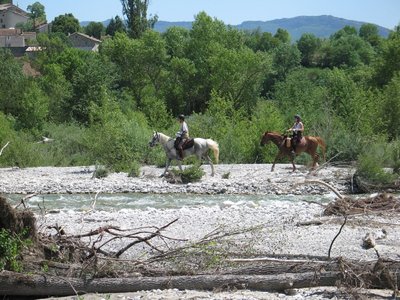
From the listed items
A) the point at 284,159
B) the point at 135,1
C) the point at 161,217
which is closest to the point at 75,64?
the point at 135,1

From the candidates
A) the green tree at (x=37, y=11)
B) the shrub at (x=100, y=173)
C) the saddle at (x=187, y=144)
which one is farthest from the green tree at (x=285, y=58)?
the green tree at (x=37, y=11)

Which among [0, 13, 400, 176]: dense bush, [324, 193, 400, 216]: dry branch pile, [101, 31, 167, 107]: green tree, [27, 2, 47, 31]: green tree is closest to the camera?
[324, 193, 400, 216]: dry branch pile

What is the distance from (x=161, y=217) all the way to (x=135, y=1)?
56.8 metres

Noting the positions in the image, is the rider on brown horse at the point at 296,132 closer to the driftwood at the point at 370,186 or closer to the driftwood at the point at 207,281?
the driftwood at the point at 370,186

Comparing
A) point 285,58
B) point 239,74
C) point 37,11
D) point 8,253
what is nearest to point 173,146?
point 8,253

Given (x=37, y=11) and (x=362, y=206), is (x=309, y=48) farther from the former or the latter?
(x=362, y=206)

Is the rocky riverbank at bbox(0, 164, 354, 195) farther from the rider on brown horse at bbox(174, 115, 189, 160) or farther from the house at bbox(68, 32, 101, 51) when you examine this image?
the house at bbox(68, 32, 101, 51)

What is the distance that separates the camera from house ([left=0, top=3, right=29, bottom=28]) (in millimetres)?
166375

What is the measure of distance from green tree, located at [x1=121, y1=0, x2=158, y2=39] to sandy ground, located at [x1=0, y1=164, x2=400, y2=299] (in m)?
41.7

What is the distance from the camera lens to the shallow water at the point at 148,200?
20266mm

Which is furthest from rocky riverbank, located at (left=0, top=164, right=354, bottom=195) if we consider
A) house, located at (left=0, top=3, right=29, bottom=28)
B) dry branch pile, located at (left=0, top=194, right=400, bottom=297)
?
house, located at (left=0, top=3, right=29, bottom=28)

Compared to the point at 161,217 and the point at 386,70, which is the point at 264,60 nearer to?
the point at 386,70

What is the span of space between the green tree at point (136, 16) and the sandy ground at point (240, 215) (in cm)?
4171

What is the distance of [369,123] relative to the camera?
33.3m
